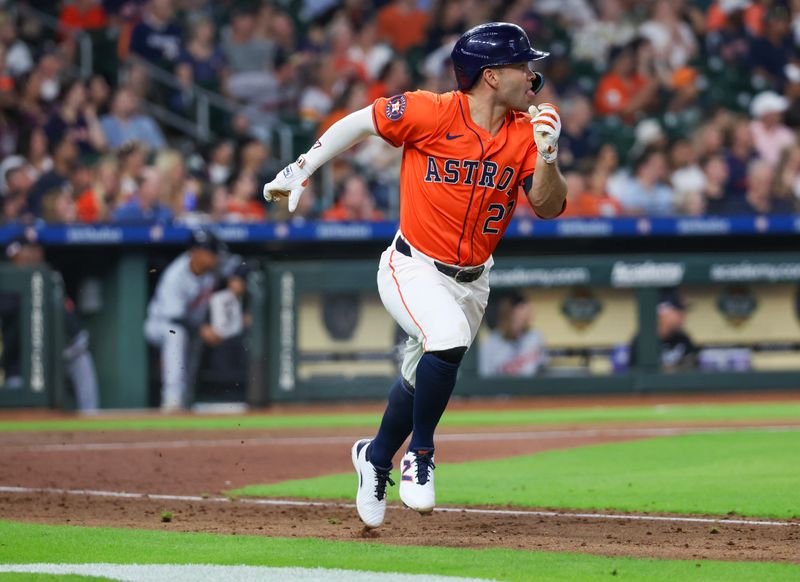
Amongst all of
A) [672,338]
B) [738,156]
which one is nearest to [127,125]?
[672,338]

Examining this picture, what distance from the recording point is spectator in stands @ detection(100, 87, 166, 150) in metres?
15.2

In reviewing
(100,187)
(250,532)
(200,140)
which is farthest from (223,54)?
(250,532)

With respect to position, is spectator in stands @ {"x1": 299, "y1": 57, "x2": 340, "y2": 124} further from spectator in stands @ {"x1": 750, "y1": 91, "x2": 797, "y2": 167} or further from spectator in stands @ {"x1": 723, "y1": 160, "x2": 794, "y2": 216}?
spectator in stands @ {"x1": 750, "y1": 91, "x2": 797, "y2": 167}

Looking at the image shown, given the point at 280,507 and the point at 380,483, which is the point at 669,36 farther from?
the point at 380,483

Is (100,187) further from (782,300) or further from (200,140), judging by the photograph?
(782,300)

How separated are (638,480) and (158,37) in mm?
10182

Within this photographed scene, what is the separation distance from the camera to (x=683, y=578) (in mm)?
4492

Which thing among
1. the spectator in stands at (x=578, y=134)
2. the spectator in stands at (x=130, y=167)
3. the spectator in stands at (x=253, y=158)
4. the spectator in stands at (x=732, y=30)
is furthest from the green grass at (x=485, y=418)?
the spectator in stands at (x=732, y=30)

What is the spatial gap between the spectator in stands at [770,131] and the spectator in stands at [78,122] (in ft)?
24.7

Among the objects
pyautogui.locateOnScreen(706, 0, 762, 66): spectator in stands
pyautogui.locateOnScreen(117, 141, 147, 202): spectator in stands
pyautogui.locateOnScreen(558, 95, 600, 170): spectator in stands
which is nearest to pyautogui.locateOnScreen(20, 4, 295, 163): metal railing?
pyautogui.locateOnScreen(117, 141, 147, 202): spectator in stands

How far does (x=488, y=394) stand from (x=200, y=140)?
4297 mm

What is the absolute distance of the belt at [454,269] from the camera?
573cm

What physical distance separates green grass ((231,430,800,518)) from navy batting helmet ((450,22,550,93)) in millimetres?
2289

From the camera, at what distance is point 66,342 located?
14.6 m
